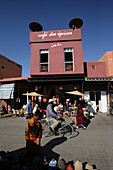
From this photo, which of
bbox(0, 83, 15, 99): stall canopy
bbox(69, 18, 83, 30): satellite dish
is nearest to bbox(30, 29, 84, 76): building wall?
bbox(69, 18, 83, 30): satellite dish

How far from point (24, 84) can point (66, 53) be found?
6.65 meters

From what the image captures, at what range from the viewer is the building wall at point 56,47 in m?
12.3

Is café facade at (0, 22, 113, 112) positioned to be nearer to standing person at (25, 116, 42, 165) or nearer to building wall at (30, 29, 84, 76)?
building wall at (30, 29, 84, 76)

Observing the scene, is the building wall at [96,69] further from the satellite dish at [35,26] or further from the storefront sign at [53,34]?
the satellite dish at [35,26]

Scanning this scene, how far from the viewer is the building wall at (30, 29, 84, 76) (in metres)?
12.3

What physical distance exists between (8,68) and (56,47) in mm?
13624

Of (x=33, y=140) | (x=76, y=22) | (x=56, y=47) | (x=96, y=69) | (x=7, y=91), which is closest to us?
(x=33, y=140)

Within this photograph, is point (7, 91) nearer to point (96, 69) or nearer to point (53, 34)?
point (53, 34)

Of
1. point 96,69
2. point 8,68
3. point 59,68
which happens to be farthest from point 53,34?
point 8,68

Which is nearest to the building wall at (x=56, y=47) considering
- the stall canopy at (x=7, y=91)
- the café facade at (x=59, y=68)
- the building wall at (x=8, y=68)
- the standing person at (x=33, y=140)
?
the café facade at (x=59, y=68)

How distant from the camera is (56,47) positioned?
12.7 meters

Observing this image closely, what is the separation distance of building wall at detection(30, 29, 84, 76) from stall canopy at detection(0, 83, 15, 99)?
2.92m

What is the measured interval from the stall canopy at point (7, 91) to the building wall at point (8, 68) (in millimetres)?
8377

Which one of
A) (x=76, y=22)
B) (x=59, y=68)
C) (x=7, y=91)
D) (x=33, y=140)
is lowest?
(x=33, y=140)
